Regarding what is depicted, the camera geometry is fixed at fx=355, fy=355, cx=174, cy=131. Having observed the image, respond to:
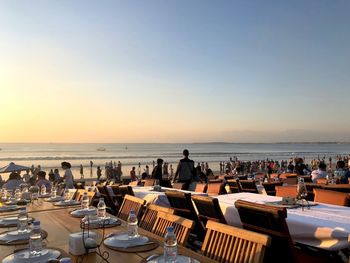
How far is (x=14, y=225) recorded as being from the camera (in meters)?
3.22

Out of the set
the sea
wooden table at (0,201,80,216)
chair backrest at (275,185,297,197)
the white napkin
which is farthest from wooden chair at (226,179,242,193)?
the sea

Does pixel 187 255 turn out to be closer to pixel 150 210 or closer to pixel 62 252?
pixel 62 252

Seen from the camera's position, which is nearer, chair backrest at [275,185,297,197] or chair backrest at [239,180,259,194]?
chair backrest at [275,185,297,197]

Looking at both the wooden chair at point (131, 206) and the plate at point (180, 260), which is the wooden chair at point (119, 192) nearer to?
the wooden chair at point (131, 206)

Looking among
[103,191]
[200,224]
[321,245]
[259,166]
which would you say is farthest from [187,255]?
[259,166]

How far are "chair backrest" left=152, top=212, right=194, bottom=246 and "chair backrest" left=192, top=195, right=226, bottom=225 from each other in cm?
87

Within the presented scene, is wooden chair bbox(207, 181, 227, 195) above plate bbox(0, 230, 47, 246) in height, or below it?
below

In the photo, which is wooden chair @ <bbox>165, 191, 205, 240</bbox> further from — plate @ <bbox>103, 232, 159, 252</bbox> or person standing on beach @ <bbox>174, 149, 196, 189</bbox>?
person standing on beach @ <bbox>174, 149, 196, 189</bbox>

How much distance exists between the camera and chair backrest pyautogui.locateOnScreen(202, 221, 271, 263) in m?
2.13

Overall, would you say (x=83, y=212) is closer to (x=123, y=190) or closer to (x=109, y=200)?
(x=123, y=190)

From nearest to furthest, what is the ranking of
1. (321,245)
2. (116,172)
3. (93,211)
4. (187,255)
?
(187,255), (321,245), (93,211), (116,172)

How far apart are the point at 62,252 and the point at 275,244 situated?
1.83 metres

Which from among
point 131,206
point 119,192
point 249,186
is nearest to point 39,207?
point 131,206

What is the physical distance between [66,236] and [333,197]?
3.30m
